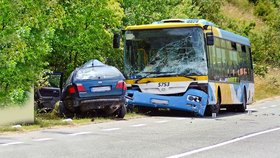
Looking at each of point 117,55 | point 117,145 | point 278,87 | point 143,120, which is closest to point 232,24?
point 278,87

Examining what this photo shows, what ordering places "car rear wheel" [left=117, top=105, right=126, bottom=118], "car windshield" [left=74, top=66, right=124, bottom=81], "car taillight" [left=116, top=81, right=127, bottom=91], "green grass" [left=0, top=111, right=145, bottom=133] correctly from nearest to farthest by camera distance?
"green grass" [left=0, top=111, right=145, bottom=133], "car windshield" [left=74, top=66, right=124, bottom=81], "car taillight" [left=116, top=81, right=127, bottom=91], "car rear wheel" [left=117, top=105, right=126, bottom=118]

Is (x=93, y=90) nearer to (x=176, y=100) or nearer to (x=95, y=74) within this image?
(x=95, y=74)

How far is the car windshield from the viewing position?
20.5 metres

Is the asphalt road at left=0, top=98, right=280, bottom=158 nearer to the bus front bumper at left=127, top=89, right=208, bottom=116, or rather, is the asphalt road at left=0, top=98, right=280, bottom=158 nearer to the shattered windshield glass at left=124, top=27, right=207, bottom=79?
the bus front bumper at left=127, top=89, right=208, bottom=116

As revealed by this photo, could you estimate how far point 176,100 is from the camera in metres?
23.0

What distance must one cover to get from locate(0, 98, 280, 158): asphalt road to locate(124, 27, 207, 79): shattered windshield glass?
3.63 meters

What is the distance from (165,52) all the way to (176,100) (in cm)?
167

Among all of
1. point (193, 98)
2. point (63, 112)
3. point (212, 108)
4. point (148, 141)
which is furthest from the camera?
point (212, 108)

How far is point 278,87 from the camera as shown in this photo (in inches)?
2063

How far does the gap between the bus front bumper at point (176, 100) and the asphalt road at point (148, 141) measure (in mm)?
3041

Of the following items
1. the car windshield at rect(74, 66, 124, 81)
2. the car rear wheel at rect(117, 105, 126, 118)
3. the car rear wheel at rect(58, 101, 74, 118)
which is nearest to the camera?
the car windshield at rect(74, 66, 124, 81)

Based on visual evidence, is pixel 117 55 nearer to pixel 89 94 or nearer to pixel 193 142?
pixel 89 94

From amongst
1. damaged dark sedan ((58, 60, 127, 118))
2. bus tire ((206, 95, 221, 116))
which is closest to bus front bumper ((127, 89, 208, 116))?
bus tire ((206, 95, 221, 116))

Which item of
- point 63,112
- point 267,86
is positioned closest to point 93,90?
point 63,112
